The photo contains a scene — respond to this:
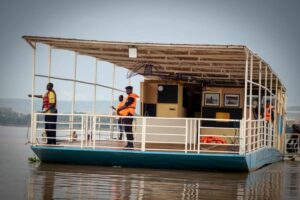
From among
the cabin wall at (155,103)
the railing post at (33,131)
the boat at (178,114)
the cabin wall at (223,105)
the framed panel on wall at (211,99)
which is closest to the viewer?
the boat at (178,114)

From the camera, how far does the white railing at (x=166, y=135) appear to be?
696 inches

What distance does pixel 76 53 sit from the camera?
806 inches

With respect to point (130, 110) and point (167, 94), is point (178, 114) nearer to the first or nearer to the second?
point (167, 94)

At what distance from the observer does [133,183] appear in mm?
14789

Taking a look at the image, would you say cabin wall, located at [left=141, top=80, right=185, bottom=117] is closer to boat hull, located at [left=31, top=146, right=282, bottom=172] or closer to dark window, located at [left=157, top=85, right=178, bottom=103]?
dark window, located at [left=157, top=85, right=178, bottom=103]

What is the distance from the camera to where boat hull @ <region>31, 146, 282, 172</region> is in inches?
697

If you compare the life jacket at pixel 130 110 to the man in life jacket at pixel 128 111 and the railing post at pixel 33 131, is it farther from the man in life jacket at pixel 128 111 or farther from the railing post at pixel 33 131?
the railing post at pixel 33 131

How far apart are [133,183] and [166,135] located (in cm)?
573

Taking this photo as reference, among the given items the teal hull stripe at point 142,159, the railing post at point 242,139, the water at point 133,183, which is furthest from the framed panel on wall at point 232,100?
the railing post at point 242,139

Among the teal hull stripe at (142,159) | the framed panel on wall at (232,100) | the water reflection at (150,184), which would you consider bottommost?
the water reflection at (150,184)

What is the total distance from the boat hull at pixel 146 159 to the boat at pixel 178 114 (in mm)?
22

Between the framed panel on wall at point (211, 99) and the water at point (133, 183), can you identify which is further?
the framed panel on wall at point (211, 99)

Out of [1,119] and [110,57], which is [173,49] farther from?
[1,119]

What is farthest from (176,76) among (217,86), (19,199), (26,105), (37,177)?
(26,105)
